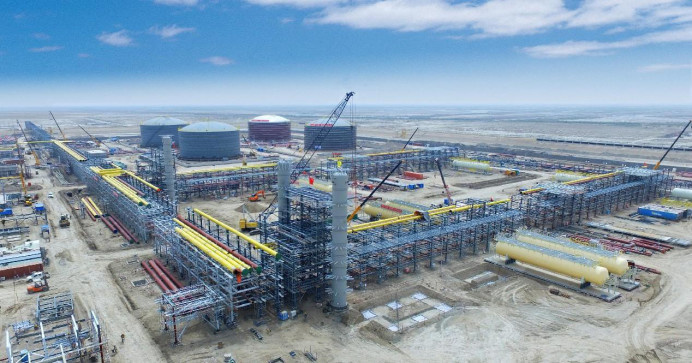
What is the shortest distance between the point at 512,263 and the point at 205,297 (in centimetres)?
3044

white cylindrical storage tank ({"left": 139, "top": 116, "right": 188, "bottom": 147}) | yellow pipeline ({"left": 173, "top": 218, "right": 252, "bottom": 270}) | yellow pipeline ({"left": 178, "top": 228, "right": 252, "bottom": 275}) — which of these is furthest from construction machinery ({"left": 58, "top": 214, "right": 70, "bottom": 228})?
white cylindrical storage tank ({"left": 139, "top": 116, "right": 188, "bottom": 147})

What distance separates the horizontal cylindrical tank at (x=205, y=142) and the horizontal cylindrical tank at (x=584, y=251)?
97033mm

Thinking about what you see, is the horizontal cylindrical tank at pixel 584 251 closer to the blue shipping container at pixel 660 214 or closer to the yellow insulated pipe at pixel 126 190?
the blue shipping container at pixel 660 214

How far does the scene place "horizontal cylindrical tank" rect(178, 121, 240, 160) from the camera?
123625 millimetres

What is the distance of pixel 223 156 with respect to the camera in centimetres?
12750

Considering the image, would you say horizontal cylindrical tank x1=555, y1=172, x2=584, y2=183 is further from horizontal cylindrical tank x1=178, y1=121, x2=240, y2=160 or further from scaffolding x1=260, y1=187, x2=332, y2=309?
horizontal cylindrical tank x1=178, y1=121, x2=240, y2=160

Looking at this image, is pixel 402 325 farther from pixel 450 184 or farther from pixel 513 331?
pixel 450 184

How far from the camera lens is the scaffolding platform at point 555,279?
3866 cm

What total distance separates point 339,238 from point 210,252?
10428 millimetres

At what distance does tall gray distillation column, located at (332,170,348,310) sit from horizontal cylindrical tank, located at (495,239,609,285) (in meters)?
18.8

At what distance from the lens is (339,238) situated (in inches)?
1377

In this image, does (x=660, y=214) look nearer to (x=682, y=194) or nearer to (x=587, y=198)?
(x=587, y=198)

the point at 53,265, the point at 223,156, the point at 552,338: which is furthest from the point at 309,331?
the point at 223,156

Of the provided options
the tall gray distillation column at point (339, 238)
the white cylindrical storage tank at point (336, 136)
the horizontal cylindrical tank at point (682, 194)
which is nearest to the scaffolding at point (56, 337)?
the tall gray distillation column at point (339, 238)
